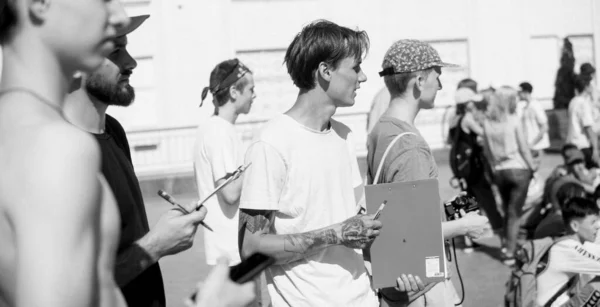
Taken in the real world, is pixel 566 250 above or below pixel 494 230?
above

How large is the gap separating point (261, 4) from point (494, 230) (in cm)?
1014

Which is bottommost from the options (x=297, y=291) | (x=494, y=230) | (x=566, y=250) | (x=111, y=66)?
(x=494, y=230)

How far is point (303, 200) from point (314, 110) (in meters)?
0.40

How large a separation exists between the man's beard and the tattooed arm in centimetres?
67

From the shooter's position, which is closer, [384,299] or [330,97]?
[330,97]

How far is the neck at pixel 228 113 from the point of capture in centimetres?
547

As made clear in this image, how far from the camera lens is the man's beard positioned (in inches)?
110

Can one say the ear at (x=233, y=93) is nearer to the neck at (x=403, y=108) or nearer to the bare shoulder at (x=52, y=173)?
the neck at (x=403, y=108)

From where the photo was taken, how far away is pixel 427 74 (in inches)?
159

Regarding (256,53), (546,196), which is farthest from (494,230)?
(256,53)

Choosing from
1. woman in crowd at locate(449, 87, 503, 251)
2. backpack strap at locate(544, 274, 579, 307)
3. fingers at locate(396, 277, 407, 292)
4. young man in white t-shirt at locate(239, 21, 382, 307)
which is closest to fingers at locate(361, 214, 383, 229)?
young man in white t-shirt at locate(239, 21, 382, 307)

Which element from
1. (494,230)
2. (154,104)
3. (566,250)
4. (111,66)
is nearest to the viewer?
(111,66)

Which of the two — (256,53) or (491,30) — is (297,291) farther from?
(491,30)

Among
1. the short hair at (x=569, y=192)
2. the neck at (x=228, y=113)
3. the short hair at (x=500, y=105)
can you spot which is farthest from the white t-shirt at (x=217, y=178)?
the short hair at (x=500, y=105)
